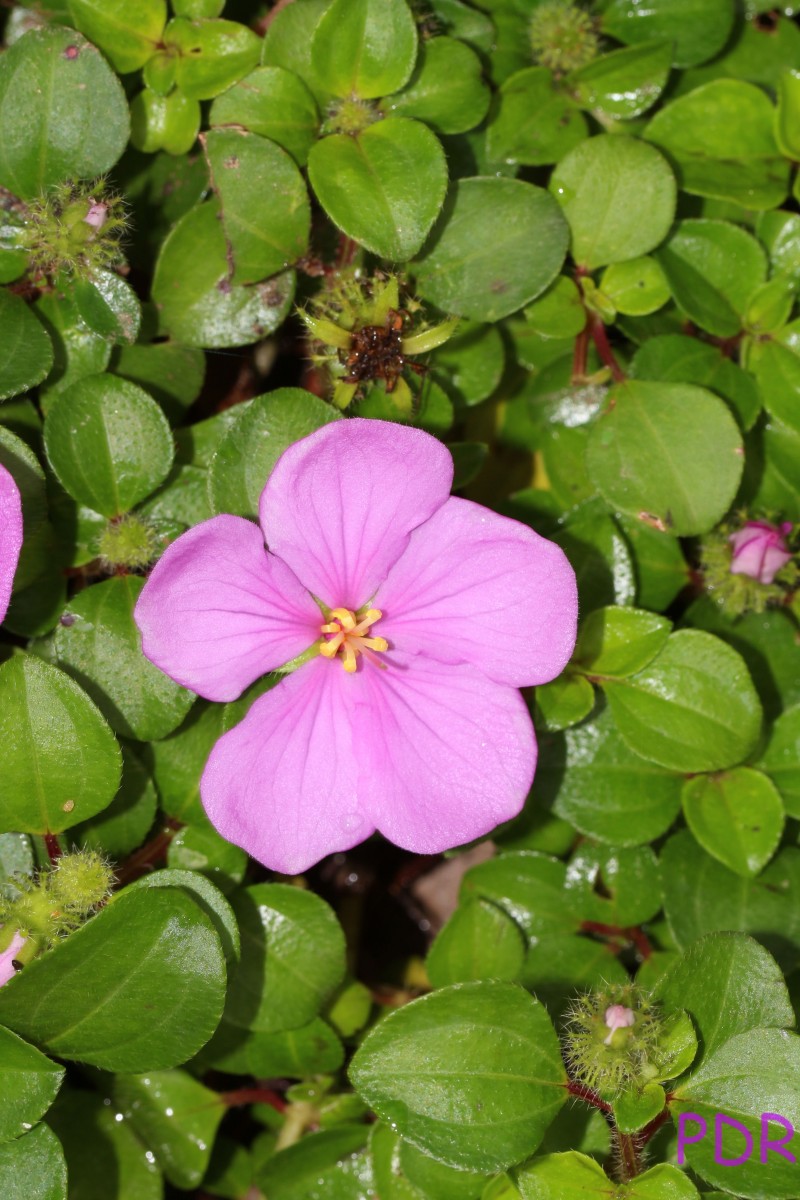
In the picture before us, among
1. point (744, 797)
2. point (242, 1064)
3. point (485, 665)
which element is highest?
point (485, 665)

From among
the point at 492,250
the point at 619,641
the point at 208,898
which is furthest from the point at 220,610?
the point at 492,250

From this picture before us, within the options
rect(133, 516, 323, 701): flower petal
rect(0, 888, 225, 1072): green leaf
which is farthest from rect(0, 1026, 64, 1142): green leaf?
rect(133, 516, 323, 701): flower petal

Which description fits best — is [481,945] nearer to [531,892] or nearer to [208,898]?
[531,892]

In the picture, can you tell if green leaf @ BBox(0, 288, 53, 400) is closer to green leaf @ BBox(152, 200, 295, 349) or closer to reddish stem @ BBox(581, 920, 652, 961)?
green leaf @ BBox(152, 200, 295, 349)

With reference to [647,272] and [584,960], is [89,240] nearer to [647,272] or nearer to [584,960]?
[647,272]

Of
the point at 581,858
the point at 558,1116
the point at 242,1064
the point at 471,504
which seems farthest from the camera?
the point at 581,858

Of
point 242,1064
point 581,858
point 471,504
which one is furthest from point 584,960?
point 471,504

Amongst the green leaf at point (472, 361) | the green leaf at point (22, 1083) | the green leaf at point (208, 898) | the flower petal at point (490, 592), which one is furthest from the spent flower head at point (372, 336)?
the green leaf at point (22, 1083)
